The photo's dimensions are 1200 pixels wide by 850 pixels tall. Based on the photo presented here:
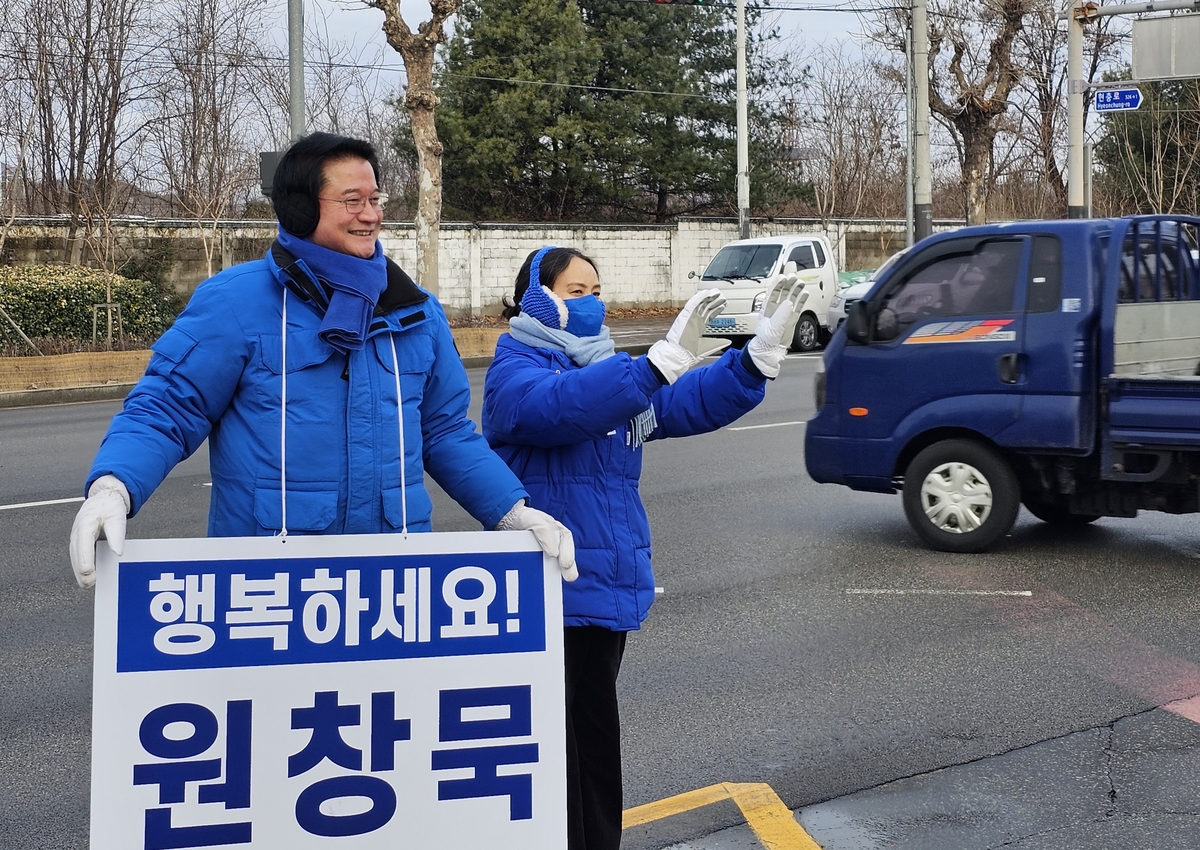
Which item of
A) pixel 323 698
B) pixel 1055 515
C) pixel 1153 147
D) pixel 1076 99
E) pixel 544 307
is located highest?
pixel 1153 147

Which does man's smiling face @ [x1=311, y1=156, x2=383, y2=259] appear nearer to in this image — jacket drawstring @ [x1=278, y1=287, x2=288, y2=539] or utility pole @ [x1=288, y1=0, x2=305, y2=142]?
jacket drawstring @ [x1=278, y1=287, x2=288, y2=539]

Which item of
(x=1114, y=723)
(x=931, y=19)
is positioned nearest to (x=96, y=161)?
(x=931, y=19)

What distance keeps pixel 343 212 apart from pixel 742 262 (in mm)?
20434

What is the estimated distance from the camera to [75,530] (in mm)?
2500

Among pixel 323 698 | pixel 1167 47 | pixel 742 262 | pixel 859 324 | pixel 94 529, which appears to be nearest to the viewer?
pixel 94 529

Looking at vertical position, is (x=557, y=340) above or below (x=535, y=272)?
below

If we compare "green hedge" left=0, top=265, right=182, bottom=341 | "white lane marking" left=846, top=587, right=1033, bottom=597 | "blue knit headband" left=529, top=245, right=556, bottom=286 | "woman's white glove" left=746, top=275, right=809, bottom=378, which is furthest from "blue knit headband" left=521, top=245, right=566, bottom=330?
"green hedge" left=0, top=265, right=182, bottom=341

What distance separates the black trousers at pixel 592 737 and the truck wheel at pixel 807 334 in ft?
63.0

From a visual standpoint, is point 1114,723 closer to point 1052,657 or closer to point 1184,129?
point 1052,657

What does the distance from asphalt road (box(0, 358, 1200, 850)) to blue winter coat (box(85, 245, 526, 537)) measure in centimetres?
181

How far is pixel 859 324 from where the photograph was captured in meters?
8.05

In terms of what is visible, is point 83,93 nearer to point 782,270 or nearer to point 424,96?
point 424,96

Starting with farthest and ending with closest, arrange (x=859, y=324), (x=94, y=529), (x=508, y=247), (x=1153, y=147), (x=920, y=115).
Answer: (x=1153, y=147)
(x=508, y=247)
(x=920, y=115)
(x=859, y=324)
(x=94, y=529)

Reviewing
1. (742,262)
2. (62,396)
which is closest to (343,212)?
(62,396)
